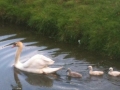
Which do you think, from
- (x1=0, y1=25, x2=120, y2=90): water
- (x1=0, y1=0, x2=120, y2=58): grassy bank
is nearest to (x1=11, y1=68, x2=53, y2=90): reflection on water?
(x1=0, y1=25, x2=120, y2=90): water

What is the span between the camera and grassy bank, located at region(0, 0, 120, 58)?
13.2 m

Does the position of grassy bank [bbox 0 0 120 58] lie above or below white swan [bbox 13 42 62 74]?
above

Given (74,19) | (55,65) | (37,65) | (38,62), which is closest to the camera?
(38,62)

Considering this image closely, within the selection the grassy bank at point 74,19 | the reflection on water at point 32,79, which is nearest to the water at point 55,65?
the reflection on water at point 32,79

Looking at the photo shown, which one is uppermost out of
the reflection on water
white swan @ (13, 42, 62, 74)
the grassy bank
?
the grassy bank

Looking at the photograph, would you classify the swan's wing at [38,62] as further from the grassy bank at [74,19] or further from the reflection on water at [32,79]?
the grassy bank at [74,19]

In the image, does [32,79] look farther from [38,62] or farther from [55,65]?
[55,65]

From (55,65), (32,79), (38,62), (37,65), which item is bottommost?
(32,79)

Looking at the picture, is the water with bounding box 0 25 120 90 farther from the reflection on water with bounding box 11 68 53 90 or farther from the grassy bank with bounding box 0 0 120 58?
the grassy bank with bounding box 0 0 120 58

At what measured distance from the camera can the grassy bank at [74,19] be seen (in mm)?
13203

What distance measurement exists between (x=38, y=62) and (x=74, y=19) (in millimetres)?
3709

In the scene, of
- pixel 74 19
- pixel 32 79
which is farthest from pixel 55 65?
pixel 74 19

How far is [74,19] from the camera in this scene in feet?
48.1

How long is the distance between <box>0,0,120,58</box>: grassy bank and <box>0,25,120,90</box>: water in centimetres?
42
